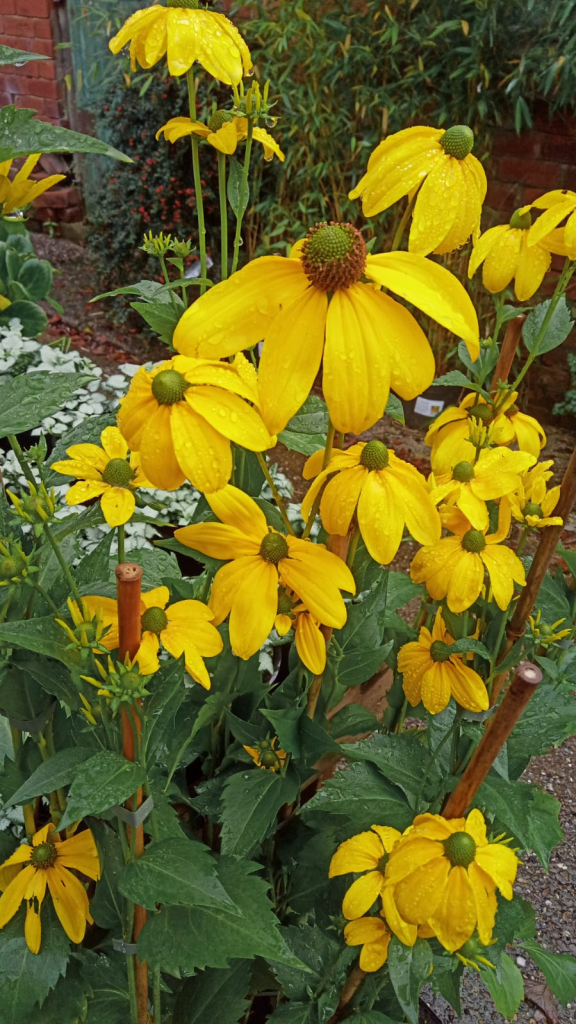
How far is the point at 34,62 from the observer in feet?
12.8

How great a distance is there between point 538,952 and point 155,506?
881 mm

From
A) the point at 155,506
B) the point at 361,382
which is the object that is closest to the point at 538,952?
the point at 155,506

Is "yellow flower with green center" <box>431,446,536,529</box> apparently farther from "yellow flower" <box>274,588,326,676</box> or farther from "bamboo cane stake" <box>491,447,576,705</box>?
"yellow flower" <box>274,588,326,676</box>

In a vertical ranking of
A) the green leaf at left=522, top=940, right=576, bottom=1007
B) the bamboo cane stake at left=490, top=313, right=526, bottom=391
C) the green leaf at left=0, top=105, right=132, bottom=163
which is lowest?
the green leaf at left=522, top=940, right=576, bottom=1007

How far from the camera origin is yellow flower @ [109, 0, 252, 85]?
1.79 feet

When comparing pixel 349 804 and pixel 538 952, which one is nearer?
pixel 349 804

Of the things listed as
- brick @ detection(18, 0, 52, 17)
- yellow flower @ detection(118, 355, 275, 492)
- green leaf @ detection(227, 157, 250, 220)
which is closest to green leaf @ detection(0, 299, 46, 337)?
green leaf @ detection(227, 157, 250, 220)

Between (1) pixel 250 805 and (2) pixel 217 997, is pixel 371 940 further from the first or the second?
(2) pixel 217 997

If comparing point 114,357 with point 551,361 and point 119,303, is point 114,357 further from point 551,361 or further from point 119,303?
point 551,361

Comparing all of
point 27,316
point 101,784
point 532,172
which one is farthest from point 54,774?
point 532,172

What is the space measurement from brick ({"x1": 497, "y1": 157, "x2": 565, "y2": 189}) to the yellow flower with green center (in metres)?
2.65

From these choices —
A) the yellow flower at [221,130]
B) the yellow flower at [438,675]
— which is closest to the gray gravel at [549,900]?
→ the yellow flower at [438,675]

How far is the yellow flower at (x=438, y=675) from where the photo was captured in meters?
0.68

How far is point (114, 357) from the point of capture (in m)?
3.43
